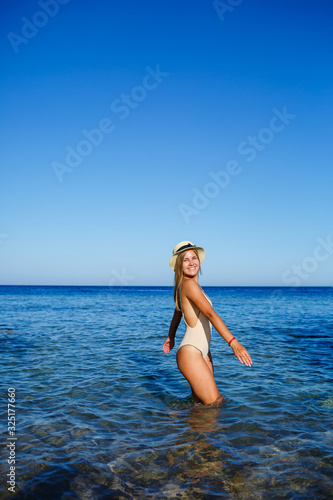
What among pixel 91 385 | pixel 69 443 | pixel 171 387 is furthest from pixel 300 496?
pixel 91 385

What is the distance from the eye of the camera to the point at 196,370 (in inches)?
230

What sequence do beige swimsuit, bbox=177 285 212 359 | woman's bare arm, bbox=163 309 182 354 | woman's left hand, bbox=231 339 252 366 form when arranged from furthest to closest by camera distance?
woman's bare arm, bbox=163 309 182 354
beige swimsuit, bbox=177 285 212 359
woman's left hand, bbox=231 339 252 366

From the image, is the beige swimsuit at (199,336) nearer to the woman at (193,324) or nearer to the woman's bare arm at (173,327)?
Answer: the woman at (193,324)

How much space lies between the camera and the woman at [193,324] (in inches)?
230

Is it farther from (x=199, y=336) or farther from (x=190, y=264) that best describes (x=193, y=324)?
(x=190, y=264)

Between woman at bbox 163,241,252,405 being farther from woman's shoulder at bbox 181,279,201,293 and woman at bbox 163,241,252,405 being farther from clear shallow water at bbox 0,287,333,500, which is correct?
clear shallow water at bbox 0,287,333,500

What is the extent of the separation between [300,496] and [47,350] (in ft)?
32.2

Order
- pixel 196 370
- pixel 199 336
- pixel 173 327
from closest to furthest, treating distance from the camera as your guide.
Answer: pixel 196 370 < pixel 199 336 < pixel 173 327

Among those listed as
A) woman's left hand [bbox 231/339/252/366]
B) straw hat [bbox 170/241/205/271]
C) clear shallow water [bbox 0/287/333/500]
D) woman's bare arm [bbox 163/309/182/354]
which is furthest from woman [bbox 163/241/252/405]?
woman's left hand [bbox 231/339/252/366]

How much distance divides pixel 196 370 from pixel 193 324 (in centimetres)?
73

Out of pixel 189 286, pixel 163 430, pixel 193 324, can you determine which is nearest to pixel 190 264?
pixel 189 286

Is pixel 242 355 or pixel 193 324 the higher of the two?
pixel 193 324

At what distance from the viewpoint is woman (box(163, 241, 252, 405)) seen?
5.85 metres

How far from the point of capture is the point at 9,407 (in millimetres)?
6430
